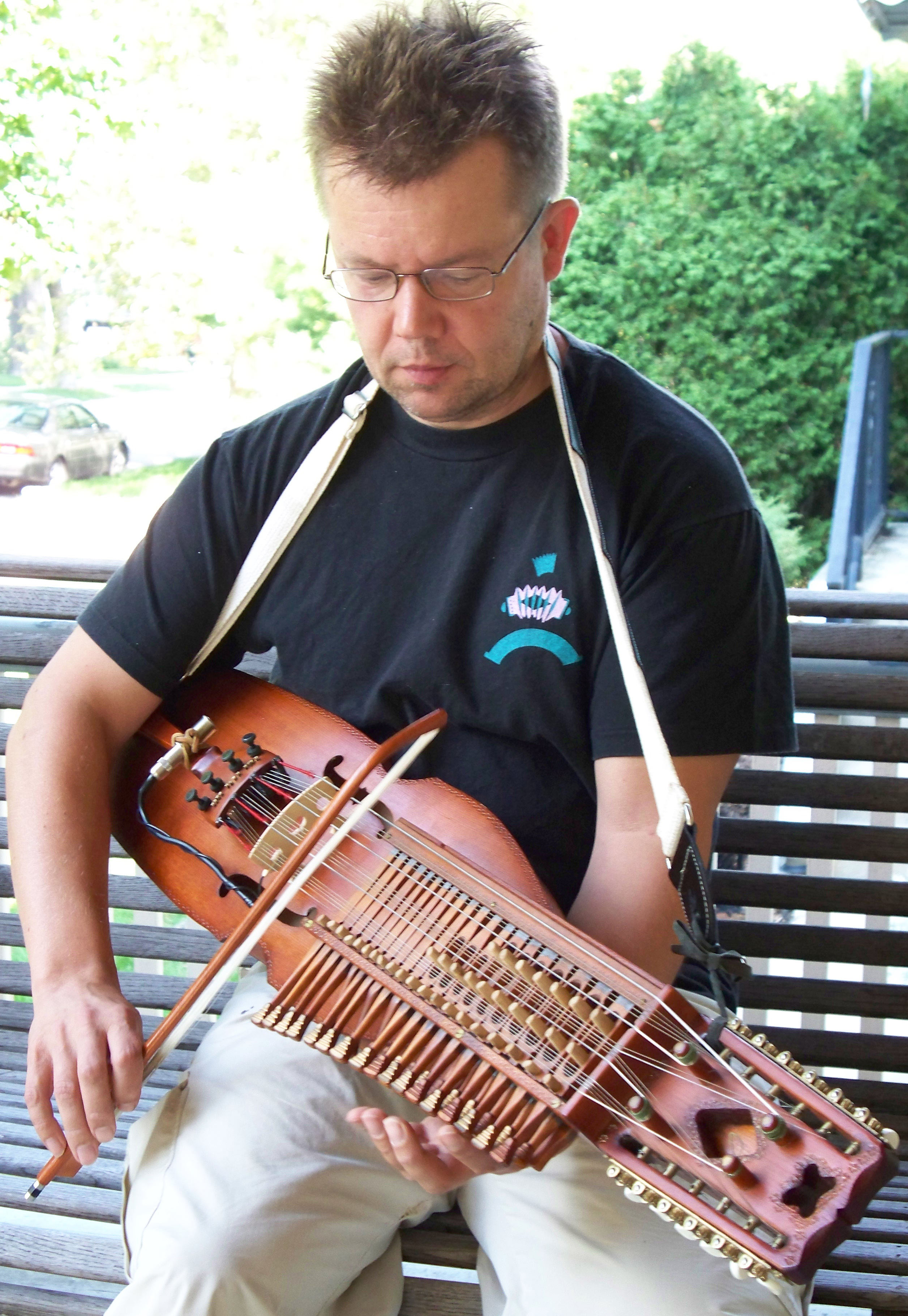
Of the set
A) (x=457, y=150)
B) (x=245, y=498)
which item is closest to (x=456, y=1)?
(x=457, y=150)

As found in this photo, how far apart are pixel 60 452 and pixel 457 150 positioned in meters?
7.00

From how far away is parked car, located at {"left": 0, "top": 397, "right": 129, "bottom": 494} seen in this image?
7.73 metres

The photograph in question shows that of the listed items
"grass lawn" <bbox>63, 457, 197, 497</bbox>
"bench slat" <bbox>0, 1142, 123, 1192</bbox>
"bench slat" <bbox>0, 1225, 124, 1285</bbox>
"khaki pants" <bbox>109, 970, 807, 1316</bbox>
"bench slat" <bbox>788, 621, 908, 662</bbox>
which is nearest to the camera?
"khaki pants" <bbox>109, 970, 807, 1316</bbox>

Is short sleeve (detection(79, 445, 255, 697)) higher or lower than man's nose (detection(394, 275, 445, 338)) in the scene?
lower

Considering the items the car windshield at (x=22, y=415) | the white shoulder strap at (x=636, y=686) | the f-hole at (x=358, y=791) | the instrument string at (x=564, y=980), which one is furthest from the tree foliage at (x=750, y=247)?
the instrument string at (x=564, y=980)

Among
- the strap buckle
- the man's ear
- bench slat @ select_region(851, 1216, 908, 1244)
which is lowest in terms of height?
bench slat @ select_region(851, 1216, 908, 1244)

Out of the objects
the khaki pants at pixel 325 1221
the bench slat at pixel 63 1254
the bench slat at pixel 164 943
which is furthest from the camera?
the bench slat at pixel 164 943

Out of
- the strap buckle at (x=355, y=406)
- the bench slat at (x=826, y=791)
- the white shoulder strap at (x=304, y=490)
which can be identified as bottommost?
the bench slat at (x=826, y=791)

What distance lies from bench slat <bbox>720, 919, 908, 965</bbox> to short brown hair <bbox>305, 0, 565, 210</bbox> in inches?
44.8

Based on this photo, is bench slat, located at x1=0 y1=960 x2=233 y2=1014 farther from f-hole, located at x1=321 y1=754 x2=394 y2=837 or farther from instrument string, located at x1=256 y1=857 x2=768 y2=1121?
instrument string, located at x1=256 y1=857 x2=768 y2=1121

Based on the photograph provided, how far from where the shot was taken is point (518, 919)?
4.25ft

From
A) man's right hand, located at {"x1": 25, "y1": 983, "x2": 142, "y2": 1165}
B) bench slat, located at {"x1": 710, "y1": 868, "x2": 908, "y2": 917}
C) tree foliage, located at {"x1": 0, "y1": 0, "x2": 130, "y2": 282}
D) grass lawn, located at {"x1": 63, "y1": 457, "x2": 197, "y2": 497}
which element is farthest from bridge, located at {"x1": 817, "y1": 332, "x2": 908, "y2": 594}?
grass lawn, located at {"x1": 63, "y1": 457, "x2": 197, "y2": 497}

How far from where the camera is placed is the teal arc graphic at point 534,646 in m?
1.52

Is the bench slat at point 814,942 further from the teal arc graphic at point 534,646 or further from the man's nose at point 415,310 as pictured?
the man's nose at point 415,310
